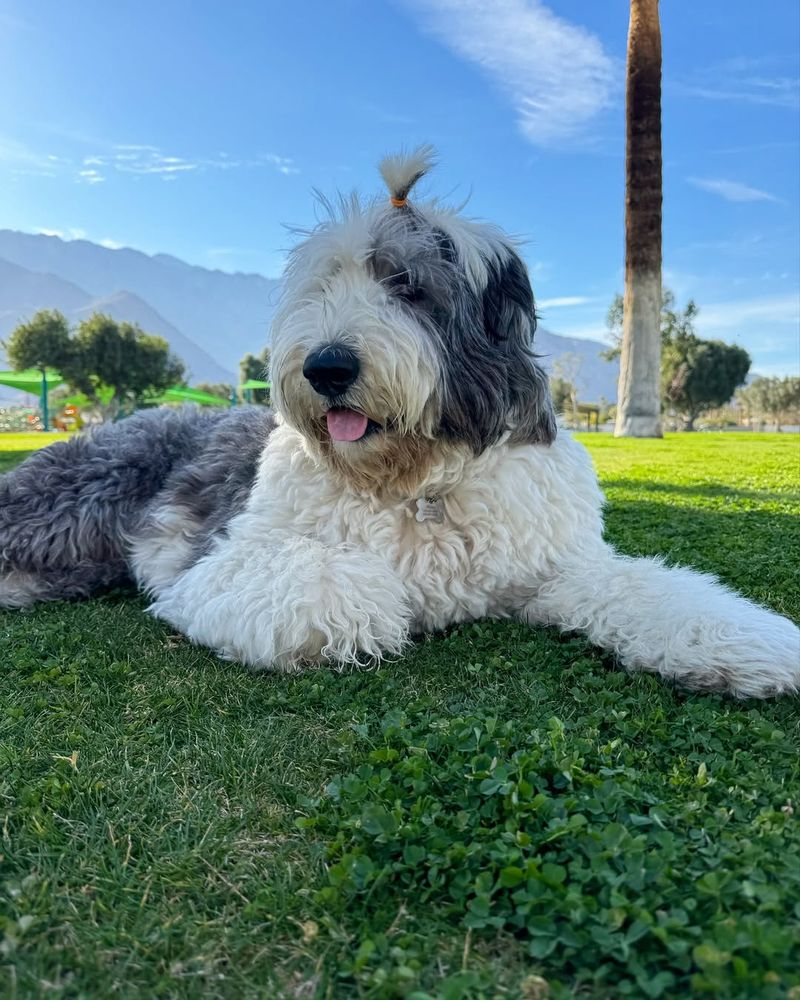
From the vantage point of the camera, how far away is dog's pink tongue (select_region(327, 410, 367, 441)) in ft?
9.71

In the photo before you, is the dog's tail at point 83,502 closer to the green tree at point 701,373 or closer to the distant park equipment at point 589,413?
the distant park equipment at point 589,413

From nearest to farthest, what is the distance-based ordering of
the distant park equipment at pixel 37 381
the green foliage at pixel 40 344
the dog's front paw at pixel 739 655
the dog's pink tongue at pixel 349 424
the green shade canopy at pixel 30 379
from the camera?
1. the dog's front paw at pixel 739 655
2. the dog's pink tongue at pixel 349 424
3. the distant park equipment at pixel 37 381
4. the green shade canopy at pixel 30 379
5. the green foliage at pixel 40 344

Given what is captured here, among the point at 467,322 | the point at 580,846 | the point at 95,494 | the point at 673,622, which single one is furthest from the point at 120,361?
the point at 580,846

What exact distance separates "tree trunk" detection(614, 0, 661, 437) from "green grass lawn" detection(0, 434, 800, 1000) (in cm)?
1415

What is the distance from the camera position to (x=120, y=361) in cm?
4362

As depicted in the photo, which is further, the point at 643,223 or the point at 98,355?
the point at 98,355

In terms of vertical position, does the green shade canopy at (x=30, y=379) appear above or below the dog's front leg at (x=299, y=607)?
above

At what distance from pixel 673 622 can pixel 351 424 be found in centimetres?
141

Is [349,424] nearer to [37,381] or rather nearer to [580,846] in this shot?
[580,846]

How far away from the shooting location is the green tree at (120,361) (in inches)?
1686

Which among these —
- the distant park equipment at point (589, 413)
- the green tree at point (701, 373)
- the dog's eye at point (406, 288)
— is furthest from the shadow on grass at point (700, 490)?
the green tree at point (701, 373)

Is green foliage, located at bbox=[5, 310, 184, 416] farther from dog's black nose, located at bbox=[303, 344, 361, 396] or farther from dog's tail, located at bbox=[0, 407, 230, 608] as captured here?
dog's black nose, located at bbox=[303, 344, 361, 396]

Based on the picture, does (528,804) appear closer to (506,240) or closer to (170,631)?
(170,631)

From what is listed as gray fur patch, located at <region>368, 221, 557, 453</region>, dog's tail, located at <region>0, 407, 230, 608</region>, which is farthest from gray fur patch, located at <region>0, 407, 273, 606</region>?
gray fur patch, located at <region>368, 221, 557, 453</region>
